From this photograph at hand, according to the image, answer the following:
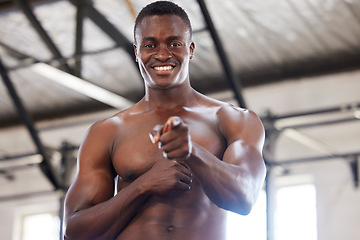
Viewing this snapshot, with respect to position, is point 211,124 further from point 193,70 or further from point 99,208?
point 193,70

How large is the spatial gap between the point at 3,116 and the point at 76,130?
108 cm

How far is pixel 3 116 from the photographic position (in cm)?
848

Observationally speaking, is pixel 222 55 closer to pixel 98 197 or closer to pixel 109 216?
pixel 98 197

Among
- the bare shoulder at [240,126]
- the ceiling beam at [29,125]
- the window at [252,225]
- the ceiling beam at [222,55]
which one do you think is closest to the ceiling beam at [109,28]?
the ceiling beam at [222,55]

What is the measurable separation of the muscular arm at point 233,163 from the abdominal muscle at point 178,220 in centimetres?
11

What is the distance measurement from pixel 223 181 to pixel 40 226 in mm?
7074

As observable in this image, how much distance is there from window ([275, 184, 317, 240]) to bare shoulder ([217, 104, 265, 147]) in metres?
5.01

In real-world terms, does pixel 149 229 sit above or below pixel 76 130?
below

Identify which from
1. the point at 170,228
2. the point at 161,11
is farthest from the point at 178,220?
the point at 161,11

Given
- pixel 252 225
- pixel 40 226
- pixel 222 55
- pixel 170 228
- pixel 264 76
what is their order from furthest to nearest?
pixel 40 226, pixel 264 76, pixel 252 225, pixel 222 55, pixel 170 228

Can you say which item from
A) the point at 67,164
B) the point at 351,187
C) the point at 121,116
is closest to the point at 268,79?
the point at 351,187

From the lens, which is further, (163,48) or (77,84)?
(77,84)

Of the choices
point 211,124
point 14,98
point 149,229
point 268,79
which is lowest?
point 149,229

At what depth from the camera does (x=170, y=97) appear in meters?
1.78
